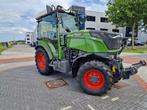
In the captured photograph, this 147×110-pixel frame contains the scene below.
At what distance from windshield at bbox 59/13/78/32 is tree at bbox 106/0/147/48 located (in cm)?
2272

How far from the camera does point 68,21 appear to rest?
8539mm

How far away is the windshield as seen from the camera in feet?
27.3

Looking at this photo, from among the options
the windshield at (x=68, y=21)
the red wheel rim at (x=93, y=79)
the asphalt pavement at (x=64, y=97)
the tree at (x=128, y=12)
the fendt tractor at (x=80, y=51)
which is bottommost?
the asphalt pavement at (x=64, y=97)

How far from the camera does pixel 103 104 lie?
5.72m

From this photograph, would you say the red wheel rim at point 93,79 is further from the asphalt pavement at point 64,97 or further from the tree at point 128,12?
the tree at point 128,12

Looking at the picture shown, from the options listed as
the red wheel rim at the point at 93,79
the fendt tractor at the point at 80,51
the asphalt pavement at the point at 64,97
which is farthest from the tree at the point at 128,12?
the red wheel rim at the point at 93,79

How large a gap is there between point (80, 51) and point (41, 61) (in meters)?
2.79

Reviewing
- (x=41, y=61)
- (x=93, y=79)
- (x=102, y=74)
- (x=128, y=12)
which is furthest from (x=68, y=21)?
(x=128, y=12)

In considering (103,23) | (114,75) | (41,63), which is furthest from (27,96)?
(103,23)

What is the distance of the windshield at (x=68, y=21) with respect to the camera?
8.31 metres

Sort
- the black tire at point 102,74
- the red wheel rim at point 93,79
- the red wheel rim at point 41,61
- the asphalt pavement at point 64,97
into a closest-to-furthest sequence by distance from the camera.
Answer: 1. the asphalt pavement at point 64,97
2. the black tire at point 102,74
3. the red wheel rim at point 93,79
4. the red wheel rim at point 41,61

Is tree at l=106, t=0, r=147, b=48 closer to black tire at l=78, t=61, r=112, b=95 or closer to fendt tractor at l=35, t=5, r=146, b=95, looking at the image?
fendt tractor at l=35, t=5, r=146, b=95

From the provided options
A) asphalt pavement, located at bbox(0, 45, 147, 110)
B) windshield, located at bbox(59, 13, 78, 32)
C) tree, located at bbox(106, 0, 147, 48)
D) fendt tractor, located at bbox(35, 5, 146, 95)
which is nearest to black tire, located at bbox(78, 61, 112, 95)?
fendt tractor, located at bbox(35, 5, 146, 95)

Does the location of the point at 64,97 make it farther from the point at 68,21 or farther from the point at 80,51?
the point at 68,21
